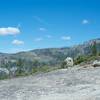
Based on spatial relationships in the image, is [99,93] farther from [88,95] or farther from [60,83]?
[60,83]

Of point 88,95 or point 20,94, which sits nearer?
point 88,95

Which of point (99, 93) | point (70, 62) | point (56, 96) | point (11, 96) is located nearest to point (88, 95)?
point (99, 93)

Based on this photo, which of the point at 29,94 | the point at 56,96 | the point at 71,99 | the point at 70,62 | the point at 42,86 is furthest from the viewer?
the point at 70,62

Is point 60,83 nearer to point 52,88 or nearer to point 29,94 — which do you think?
point 52,88

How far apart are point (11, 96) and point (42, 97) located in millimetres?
2494

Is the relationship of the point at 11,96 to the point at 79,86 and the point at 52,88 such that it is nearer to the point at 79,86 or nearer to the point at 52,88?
the point at 52,88

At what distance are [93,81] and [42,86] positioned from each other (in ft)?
13.9

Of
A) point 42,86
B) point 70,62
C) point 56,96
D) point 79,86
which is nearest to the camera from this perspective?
point 56,96

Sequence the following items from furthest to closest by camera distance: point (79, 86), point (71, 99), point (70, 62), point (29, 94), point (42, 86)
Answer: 1. point (70, 62)
2. point (42, 86)
3. point (79, 86)
4. point (29, 94)
5. point (71, 99)

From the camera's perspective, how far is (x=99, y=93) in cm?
1962

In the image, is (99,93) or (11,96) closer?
(99,93)

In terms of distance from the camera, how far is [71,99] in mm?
19156

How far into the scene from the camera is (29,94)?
71.7ft

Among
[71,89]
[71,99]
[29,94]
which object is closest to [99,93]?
[71,99]
